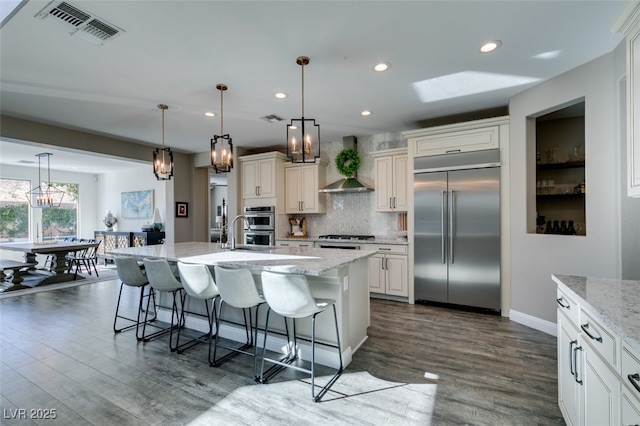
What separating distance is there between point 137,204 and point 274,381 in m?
8.42

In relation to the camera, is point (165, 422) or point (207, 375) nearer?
point (165, 422)

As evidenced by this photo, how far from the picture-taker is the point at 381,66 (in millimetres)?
2930

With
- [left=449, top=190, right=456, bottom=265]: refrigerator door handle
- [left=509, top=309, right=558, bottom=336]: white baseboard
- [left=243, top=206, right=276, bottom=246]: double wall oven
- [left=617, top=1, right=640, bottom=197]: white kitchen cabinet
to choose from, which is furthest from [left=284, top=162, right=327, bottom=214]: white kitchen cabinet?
[left=617, top=1, right=640, bottom=197]: white kitchen cabinet

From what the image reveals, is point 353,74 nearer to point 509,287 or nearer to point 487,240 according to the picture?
point 487,240

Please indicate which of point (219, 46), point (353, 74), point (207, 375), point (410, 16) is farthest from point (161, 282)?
point (410, 16)

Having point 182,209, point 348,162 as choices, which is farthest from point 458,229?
point 182,209

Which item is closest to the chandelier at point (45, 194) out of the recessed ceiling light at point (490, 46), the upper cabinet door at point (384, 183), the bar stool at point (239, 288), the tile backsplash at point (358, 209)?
the tile backsplash at point (358, 209)

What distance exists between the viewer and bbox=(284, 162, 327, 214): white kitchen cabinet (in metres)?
5.64

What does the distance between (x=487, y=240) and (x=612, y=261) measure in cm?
126

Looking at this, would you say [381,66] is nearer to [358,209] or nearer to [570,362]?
[570,362]

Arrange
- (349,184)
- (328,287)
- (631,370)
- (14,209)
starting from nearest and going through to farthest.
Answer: (631,370) → (328,287) → (349,184) → (14,209)

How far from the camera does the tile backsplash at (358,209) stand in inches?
209

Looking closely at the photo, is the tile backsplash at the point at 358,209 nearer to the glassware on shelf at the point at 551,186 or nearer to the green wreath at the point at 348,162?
the green wreath at the point at 348,162

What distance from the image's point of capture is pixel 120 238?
27.9 feet
